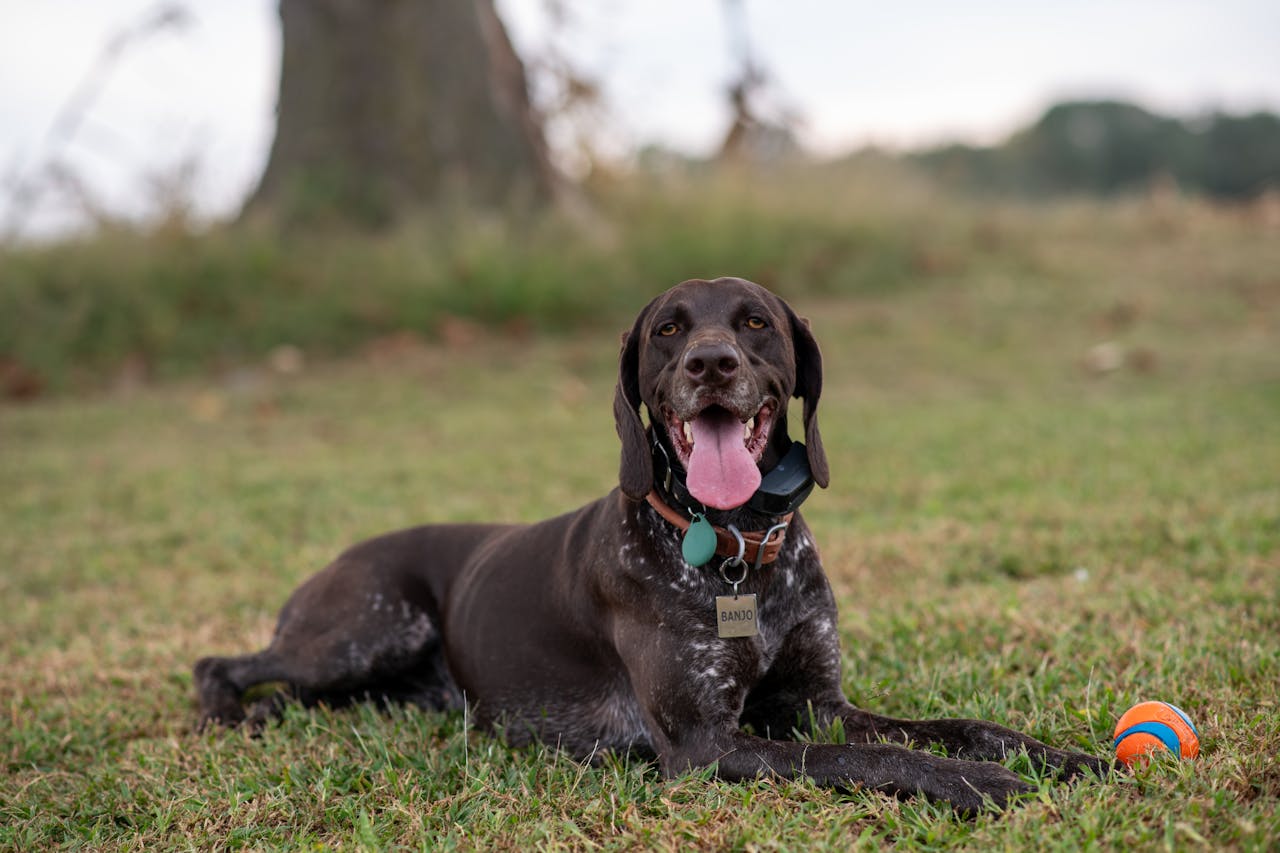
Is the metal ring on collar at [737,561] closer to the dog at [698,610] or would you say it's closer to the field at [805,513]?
the dog at [698,610]

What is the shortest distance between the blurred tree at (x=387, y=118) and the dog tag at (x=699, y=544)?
37.6 ft

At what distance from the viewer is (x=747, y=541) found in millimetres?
3689

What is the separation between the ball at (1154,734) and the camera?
3281 mm

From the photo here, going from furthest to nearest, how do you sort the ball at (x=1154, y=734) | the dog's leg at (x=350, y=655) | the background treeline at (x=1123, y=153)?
the background treeline at (x=1123, y=153) → the dog's leg at (x=350, y=655) → the ball at (x=1154, y=734)

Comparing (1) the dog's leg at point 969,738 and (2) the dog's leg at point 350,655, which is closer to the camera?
(1) the dog's leg at point 969,738

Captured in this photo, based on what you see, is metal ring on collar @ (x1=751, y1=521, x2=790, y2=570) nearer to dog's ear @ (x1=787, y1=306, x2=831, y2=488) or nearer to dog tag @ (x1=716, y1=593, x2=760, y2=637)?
dog tag @ (x1=716, y1=593, x2=760, y2=637)

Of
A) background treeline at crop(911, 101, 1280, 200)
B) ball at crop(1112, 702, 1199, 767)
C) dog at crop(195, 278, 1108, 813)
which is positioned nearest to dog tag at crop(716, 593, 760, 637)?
dog at crop(195, 278, 1108, 813)

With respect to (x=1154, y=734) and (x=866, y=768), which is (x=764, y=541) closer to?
(x=866, y=768)

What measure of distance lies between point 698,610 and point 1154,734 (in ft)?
4.48

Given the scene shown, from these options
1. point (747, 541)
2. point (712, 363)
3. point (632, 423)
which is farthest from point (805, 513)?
point (712, 363)

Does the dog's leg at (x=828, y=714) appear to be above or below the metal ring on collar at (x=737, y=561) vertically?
below

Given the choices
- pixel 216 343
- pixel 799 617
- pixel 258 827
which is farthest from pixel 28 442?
pixel 799 617

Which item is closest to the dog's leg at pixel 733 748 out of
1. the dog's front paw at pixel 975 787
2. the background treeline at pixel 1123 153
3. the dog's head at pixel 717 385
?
the dog's front paw at pixel 975 787

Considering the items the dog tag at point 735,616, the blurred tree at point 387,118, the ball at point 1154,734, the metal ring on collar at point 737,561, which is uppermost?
the blurred tree at point 387,118
